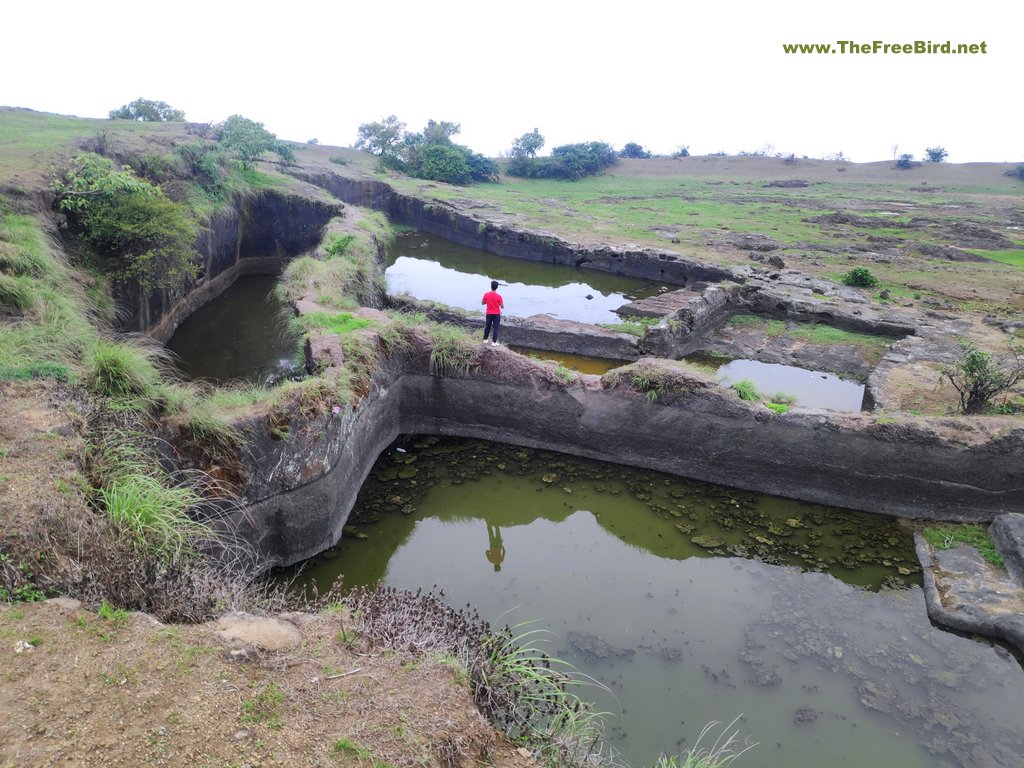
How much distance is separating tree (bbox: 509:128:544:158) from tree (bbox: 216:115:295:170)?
2821 cm

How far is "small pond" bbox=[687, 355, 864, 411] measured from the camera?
36.7 feet

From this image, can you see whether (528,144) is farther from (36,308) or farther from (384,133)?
(36,308)

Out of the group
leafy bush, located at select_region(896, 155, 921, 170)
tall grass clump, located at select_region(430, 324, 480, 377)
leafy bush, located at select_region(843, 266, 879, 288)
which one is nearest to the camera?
tall grass clump, located at select_region(430, 324, 480, 377)

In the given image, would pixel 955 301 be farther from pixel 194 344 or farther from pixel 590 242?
pixel 194 344

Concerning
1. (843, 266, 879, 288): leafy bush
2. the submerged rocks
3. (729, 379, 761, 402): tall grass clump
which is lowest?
the submerged rocks

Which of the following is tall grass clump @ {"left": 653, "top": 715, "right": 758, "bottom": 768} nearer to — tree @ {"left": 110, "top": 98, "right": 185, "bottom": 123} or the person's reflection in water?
the person's reflection in water

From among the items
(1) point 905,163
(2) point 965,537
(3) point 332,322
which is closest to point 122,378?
(3) point 332,322

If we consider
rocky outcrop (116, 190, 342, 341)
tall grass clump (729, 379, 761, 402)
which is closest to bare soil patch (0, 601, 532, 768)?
tall grass clump (729, 379, 761, 402)

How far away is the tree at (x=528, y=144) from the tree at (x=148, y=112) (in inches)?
1003

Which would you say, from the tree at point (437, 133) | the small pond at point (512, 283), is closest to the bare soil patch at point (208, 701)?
the small pond at point (512, 283)

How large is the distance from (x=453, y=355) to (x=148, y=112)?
2777cm

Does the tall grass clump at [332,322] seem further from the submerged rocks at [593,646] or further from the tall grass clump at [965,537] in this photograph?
the tall grass clump at [965,537]

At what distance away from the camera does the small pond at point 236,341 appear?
1177 centimetres

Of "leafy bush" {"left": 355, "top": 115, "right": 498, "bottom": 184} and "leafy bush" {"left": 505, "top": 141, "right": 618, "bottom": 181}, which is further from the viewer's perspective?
"leafy bush" {"left": 505, "top": 141, "right": 618, "bottom": 181}
